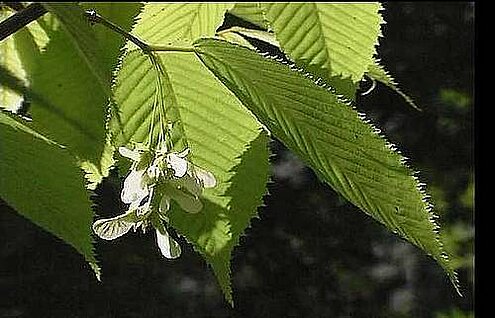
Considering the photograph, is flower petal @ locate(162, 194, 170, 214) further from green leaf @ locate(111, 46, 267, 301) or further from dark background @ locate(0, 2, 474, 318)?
dark background @ locate(0, 2, 474, 318)

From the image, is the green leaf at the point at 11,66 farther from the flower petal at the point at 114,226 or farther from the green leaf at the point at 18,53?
the flower petal at the point at 114,226

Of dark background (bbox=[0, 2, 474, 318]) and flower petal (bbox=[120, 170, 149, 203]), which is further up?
flower petal (bbox=[120, 170, 149, 203])

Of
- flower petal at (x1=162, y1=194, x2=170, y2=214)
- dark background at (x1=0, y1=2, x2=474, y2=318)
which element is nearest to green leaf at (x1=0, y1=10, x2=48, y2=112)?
flower petal at (x1=162, y1=194, x2=170, y2=214)

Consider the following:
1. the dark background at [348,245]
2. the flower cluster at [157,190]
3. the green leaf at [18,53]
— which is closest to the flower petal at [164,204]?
the flower cluster at [157,190]

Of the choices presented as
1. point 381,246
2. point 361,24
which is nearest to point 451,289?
point 381,246

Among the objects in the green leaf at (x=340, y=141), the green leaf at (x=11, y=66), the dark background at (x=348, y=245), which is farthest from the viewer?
the dark background at (x=348, y=245)

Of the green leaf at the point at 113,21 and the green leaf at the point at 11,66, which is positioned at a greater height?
the green leaf at the point at 113,21
